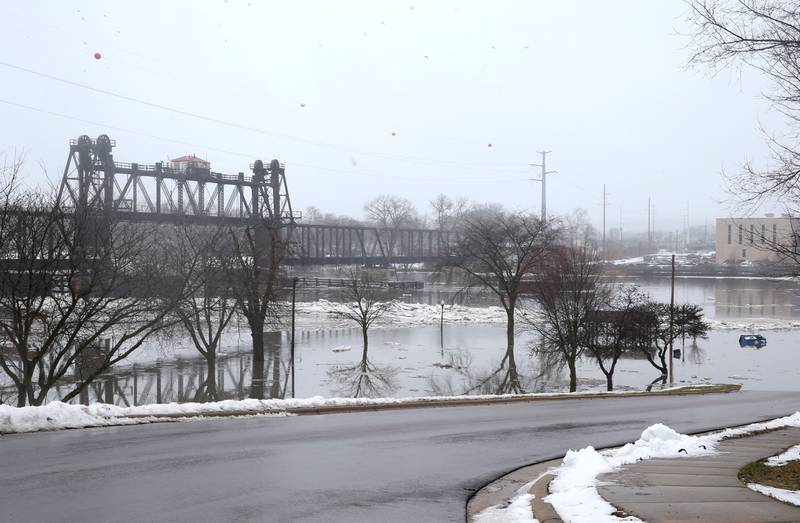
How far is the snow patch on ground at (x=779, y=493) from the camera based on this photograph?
654cm

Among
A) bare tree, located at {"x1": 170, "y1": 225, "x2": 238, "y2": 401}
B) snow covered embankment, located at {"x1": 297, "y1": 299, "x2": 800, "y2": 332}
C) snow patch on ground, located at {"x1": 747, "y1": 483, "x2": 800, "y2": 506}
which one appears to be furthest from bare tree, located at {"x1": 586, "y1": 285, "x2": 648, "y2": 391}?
snow patch on ground, located at {"x1": 747, "y1": 483, "x2": 800, "y2": 506}

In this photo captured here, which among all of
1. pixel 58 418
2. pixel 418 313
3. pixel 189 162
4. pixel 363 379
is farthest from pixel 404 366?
pixel 189 162

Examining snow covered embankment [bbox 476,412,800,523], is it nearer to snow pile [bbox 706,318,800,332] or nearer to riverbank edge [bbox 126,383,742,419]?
riverbank edge [bbox 126,383,742,419]

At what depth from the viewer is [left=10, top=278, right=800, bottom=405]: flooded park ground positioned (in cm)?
2492

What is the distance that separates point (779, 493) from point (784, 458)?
2.54m

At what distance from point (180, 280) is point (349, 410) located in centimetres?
1070

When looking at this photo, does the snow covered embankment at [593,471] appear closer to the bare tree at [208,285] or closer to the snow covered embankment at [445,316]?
the bare tree at [208,285]

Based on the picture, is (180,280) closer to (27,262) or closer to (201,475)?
(27,262)

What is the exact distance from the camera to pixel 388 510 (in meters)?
6.80

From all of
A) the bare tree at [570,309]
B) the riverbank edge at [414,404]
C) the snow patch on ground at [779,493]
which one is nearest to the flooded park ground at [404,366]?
the bare tree at [570,309]

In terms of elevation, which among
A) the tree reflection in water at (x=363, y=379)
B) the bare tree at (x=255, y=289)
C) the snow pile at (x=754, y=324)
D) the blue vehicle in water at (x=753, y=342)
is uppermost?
the bare tree at (x=255, y=289)

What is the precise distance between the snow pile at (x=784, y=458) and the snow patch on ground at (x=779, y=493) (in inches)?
63.2

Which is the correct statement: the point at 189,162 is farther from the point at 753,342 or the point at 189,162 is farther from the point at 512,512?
the point at 512,512

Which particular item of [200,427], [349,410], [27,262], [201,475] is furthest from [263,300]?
[201,475]
